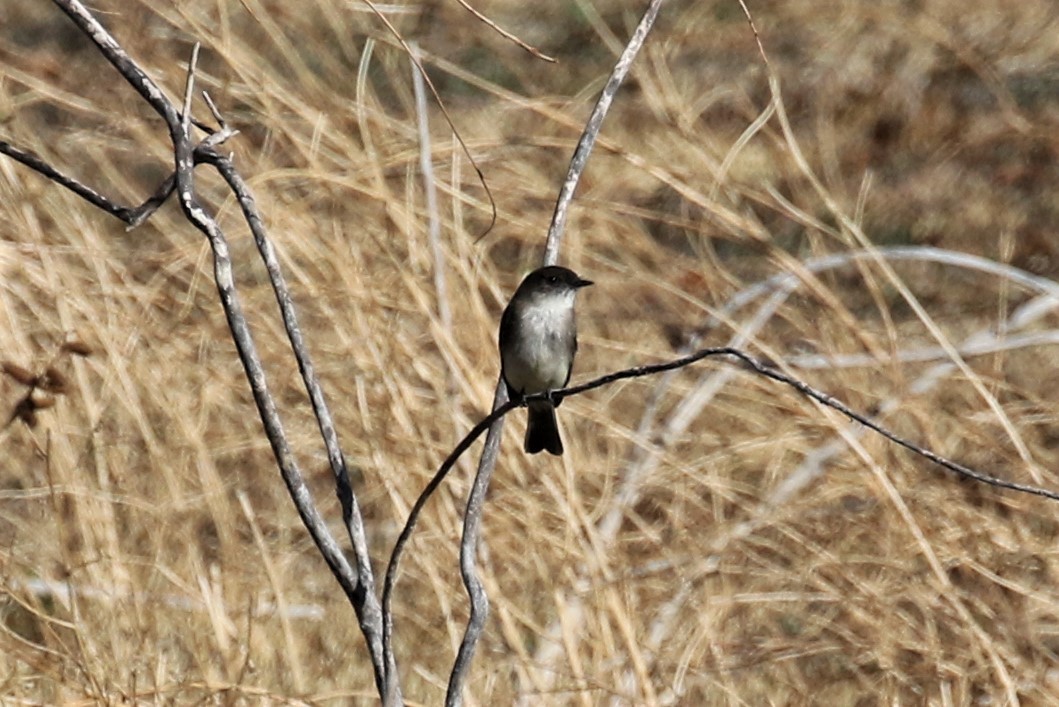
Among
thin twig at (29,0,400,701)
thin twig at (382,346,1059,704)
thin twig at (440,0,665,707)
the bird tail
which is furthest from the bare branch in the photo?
the bird tail

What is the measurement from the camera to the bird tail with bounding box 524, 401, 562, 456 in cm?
361

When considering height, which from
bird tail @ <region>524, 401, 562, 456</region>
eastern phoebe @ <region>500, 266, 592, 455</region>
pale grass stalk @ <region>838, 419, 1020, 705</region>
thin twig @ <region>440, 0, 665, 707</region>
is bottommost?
thin twig @ <region>440, 0, 665, 707</region>

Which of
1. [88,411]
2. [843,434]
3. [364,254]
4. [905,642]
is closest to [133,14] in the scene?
[364,254]

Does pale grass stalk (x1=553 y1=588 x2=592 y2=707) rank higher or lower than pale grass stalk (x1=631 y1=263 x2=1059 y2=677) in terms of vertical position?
lower

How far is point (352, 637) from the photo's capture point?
4.67 meters

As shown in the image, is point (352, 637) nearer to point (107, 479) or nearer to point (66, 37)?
point (107, 479)

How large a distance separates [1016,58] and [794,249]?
1576 mm

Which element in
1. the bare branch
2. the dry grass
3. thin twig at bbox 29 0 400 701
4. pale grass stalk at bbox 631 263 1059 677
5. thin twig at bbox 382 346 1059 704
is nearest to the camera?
thin twig at bbox 382 346 1059 704

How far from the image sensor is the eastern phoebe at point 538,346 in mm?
3701

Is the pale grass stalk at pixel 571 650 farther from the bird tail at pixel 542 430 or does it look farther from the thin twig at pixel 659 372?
the thin twig at pixel 659 372

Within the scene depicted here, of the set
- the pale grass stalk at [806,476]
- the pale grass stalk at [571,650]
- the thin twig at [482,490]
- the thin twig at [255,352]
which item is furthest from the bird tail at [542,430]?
the thin twig at [255,352]

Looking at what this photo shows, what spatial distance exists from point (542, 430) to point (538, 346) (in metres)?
0.22

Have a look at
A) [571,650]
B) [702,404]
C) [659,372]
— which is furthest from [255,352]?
[702,404]

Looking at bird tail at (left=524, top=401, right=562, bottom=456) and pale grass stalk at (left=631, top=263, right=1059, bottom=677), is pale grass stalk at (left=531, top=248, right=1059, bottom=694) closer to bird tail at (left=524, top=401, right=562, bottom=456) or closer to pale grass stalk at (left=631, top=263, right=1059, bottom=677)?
pale grass stalk at (left=631, top=263, right=1059, bottom=677)
